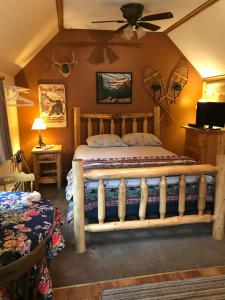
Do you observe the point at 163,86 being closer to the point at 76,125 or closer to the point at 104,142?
the point at 104,142

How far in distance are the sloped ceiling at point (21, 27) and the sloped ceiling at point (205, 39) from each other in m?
1.97

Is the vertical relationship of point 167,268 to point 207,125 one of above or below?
below

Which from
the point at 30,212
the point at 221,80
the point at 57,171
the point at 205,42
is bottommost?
the point at 57,171

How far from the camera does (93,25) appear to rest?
3.96m

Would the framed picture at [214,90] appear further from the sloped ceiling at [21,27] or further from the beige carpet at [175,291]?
the beige carpet at [175,291]

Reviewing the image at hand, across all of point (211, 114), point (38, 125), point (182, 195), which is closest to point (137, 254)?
point (182, 195)

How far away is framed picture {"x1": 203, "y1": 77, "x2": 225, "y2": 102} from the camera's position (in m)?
4.29

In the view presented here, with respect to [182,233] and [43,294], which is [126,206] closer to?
[182,233]

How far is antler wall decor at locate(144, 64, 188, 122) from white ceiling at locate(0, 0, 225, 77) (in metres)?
0.36

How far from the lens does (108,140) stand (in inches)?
158

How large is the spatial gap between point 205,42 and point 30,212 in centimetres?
363

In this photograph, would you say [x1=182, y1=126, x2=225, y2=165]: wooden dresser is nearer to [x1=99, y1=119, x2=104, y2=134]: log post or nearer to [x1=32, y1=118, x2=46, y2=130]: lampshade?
[x1=99, y1=119, x2=104, y2=134]: log post

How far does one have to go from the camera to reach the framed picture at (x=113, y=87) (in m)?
4.38

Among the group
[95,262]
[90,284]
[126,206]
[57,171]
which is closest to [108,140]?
[57,171]
